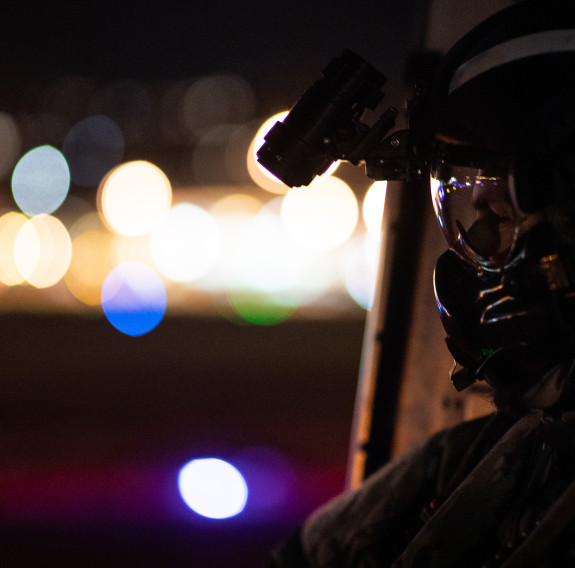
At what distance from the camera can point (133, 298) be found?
26.6 metres

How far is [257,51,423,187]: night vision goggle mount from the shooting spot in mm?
1429

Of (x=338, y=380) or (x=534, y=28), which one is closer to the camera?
(x=534, y=28)

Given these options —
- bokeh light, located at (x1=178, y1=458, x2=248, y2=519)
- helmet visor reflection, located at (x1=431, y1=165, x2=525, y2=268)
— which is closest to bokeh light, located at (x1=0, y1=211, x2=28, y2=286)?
bokeh light, located at (x1=178, y1=458, x2=248, y2=519)

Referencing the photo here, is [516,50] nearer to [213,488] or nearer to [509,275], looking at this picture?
[509,275]

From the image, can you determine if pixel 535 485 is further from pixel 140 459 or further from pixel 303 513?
pixel 140 459

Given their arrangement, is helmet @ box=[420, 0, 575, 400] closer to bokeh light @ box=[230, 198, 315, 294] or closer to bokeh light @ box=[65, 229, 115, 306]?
bokeh light @ box=[230, 198, 315, 294]

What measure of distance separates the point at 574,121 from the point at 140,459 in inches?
212

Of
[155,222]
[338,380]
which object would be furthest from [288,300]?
[338,380]

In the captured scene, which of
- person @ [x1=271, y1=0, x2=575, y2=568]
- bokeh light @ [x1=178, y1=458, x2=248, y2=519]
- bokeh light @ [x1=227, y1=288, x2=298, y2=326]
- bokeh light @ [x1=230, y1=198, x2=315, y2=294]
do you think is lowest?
person @ [x1=271, y1=0, x2=575, y2=568]

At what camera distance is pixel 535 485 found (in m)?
1.36

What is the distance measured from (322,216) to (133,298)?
8.21 meters

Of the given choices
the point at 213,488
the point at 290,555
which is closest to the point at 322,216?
the point at 213,488

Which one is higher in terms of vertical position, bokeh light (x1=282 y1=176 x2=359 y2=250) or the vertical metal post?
bokeh light (x1=282 y1=176 x2=359 y2=250)

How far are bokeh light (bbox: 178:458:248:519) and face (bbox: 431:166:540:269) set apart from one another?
3.94 meters
